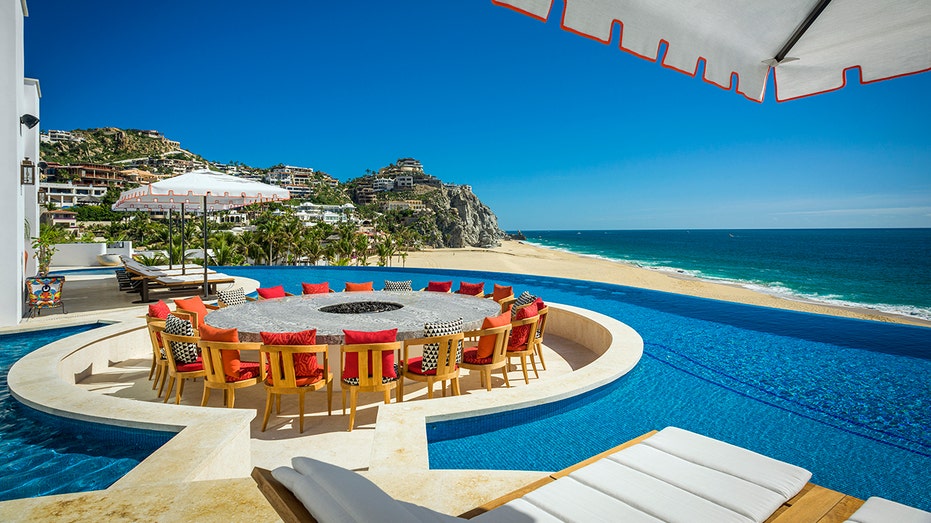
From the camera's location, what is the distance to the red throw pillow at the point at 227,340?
14.0 feet

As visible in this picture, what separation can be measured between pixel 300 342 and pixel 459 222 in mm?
80214

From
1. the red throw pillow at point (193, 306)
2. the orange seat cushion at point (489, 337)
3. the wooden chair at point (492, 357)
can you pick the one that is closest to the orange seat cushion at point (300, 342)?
the wooden chair at point (492, 357)

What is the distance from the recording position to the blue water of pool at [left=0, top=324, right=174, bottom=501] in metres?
2.94

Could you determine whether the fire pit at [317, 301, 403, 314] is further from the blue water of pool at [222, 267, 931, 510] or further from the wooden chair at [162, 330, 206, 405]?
the blue water of pool at [222, 267, 931, 510]

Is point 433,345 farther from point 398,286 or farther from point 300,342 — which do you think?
point 398,286

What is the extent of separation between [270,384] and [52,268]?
64.6 feet

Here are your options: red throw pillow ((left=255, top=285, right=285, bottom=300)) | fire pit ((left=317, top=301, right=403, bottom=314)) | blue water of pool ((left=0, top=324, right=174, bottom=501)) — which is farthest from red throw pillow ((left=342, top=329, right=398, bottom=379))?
red throw pillow ((left=255, top=285, right=285, bottom=300))

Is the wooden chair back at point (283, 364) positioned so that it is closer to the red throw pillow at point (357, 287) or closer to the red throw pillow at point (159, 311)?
the red throw pillow at point (159, 311)

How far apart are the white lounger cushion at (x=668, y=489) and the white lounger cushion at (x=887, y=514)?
243mm

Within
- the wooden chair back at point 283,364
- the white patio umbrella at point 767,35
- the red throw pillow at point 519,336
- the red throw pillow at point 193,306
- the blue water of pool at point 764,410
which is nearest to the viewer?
the white patio umbrella at point 767,35

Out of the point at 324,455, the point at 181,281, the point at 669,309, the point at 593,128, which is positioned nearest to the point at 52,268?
the point at 181,281

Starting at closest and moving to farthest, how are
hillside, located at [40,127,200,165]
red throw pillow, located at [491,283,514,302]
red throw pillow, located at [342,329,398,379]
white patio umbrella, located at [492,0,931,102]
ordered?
white patio umbrella, located at [492,0,931,102], red throw pillow, located at [342,329,398,379], red throw pillow, located at [491,283,514,302], hillside, located at [40,127,200,165]

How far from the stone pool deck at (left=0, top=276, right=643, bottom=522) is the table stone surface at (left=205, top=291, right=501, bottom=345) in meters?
0.79

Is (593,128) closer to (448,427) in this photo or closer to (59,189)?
(448,427)
